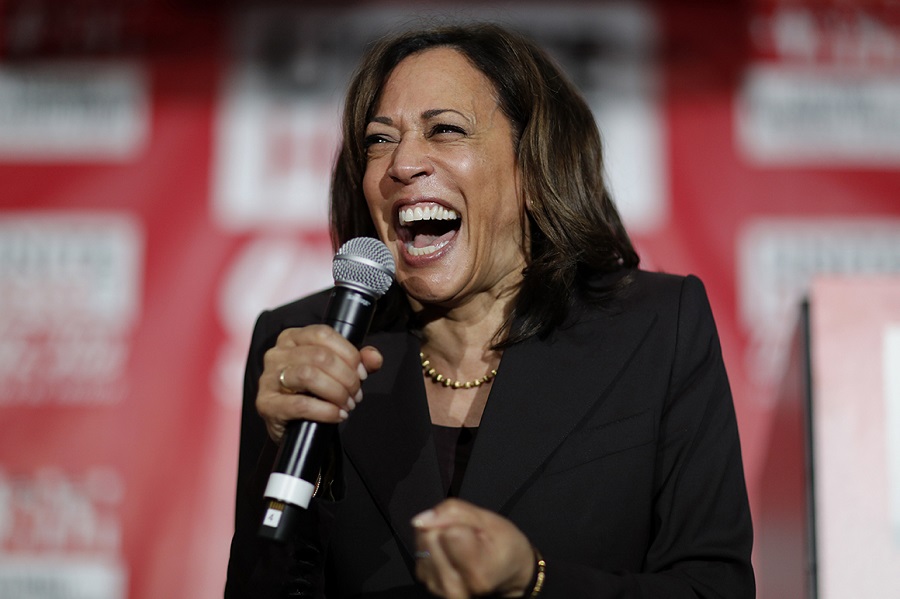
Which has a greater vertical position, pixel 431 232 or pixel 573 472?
pixel 431 232

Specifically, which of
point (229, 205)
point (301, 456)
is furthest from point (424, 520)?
point (229, 205)

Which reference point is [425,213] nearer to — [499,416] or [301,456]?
[499,416]

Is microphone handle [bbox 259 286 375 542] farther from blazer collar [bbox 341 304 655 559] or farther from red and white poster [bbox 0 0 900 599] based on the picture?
red and white poster [bbox 0 0 900 599]

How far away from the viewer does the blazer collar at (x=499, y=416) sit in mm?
1335

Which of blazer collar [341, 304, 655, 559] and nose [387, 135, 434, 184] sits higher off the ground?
nose [387, 135, 434, 184]

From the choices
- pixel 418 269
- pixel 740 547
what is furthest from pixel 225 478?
pixel 740 547

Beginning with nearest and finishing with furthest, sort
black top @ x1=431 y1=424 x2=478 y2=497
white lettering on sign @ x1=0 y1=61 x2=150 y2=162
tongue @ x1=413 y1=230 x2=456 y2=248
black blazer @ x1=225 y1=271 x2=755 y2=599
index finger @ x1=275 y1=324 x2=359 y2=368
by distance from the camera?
index finger @ x1=275 y1=324 x2=359 y2=368 < black blazer @ x1=225 y1=271 x2=755 y2=599 < black top @ x1=431 y1=424 x2=478 y2=497 < tongue @ x1=413 y1=230 x2=456 y2=248 < white lettering on sign @ x1=0 y1=61 x2=150 y2=162

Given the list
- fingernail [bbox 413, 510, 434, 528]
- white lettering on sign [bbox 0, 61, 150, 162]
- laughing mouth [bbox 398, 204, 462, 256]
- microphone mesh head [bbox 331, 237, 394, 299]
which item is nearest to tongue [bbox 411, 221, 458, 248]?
laughing mouth [bbox 398, 204, 462, 256]

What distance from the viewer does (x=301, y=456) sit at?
3.25 ft

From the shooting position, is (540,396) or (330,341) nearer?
(330,341)

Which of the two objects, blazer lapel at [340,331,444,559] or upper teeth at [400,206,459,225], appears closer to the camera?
blazer lapel at [340,331,444,559]

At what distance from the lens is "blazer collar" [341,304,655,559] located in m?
1.33

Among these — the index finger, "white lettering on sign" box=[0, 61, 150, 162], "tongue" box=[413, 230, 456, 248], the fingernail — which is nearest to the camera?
the fingernail

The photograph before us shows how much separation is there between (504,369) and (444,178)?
1.02ft
